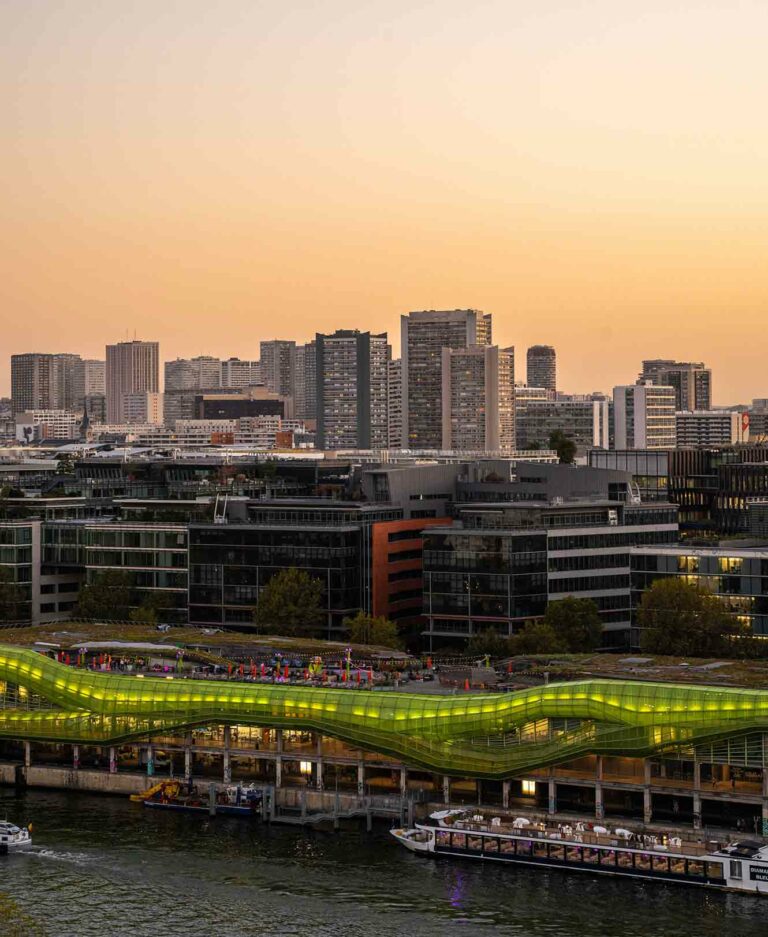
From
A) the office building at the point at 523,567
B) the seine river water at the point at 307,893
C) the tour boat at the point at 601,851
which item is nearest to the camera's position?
the seine river water at the point at 307,893

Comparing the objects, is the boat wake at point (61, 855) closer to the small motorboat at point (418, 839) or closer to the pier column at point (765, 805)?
the small motorboat at point (418, 839)

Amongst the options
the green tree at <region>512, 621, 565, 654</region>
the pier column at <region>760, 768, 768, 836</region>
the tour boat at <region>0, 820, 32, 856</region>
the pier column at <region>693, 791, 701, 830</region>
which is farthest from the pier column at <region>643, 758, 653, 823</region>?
the green tree at <region>512, 621, 565, 654</region>

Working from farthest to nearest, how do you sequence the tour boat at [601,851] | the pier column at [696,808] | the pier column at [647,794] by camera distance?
the pier column at [647,794] < the pier column at [696,808] < the tour boat at [601,851]

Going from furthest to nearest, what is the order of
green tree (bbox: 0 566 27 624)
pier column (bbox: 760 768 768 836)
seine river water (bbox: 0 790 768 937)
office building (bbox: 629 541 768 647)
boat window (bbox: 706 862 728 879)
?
green tree (bbox: 0 566 27 624) → office building (bbox: 629 541 768 647) → pier column (bbox: 760 768 768 836) → boat window (bbox: 706 862 728 879) → seine river water (bbox: 0 790 768 937)

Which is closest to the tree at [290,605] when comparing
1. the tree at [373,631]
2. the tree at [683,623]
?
the tree at [373,631]

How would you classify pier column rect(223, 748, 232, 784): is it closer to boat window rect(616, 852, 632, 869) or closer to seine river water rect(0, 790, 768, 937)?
seine river water rect(0, 790, 768, 937)

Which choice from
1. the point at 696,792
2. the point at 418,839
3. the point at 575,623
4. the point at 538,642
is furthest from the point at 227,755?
the point at 575,623

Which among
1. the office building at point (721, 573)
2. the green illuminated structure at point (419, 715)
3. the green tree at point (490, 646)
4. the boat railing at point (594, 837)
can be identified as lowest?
the boat railing at point (594, 837)
